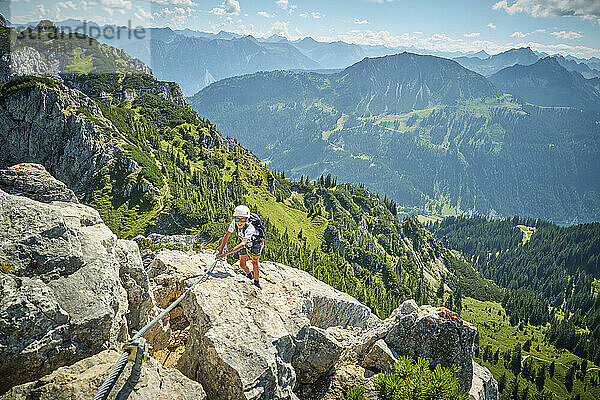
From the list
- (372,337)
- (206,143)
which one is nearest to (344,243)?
(206,143)

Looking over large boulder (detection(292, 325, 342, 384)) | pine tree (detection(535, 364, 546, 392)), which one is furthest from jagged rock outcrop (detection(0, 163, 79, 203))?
pine tree (detection(535, 364, 546, 392))

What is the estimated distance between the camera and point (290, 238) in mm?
143500

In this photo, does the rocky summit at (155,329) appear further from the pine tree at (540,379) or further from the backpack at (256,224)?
the pine tree at (540,379)

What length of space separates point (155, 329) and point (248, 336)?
514 centimetres

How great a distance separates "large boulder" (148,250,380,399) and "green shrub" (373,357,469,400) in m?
3.70

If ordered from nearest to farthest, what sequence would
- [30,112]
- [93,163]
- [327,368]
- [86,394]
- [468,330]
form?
[86,394], [327,368], [468,330], [30,112], [93,163]

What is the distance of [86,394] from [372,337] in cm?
1574

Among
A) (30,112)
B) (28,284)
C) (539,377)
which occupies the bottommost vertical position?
(539,377)

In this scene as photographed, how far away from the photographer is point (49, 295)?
31.5 ft

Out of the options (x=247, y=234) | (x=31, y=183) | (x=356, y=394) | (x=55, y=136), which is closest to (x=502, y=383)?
(x=356, y=394)

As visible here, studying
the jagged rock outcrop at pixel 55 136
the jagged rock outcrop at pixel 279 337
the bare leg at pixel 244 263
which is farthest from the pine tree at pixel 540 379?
the jagged rock outcrop at pixel 55 136

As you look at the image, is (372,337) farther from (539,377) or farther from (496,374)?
(539,377)

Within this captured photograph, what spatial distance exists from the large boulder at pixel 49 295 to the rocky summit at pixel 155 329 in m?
0.03

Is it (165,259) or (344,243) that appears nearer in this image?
(165,259)
